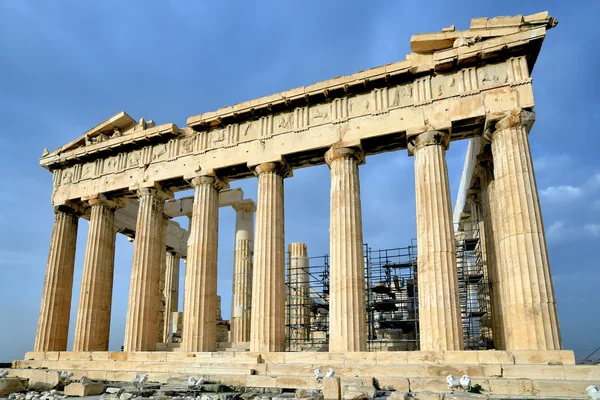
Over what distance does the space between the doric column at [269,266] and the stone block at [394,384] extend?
6171 mm

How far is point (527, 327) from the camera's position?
14398mm

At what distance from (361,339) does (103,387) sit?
8121 mm

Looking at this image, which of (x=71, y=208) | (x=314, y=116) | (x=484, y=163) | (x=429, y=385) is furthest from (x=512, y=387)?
(x=71, y=208)

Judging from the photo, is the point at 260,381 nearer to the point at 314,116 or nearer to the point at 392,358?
the point at 392,358

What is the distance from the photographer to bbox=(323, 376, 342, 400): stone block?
10.4 meters

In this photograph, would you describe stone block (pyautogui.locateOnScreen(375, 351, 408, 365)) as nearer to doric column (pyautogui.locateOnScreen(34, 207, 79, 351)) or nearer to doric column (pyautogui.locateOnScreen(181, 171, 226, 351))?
doric column (pyautogui.locateOnScreen(181, 171, 226, 351))

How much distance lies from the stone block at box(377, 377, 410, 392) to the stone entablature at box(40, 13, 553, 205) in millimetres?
9085

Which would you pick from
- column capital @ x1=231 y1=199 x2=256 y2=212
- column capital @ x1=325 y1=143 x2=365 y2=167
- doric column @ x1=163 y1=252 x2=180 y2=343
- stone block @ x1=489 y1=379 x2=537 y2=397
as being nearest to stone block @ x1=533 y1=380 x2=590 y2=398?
stone block @ x1=489 y1=379 x2=537 y2=397

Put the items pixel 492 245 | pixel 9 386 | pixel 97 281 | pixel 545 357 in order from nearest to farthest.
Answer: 1. pixel 545 357
2. pixel 9 386
3. pixel 492 245
4. pixel 97 281

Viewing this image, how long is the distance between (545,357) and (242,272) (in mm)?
17482

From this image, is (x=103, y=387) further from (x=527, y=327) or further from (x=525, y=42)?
(x=525, y=42)

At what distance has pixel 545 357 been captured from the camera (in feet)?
44.0

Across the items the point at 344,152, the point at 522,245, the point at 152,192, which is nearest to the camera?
the point at 522,245

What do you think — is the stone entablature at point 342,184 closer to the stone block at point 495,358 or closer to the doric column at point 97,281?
the doric column at point 97,281
